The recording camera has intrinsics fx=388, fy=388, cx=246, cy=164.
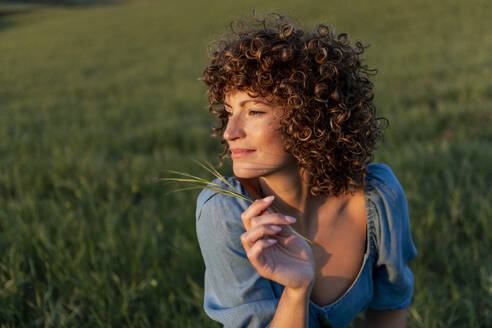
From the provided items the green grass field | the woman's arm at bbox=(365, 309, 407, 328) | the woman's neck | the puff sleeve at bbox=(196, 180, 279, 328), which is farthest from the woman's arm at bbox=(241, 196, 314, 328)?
the green grass field

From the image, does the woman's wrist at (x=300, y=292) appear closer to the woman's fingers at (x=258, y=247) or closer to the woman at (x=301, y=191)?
the woman at (x=301, y=191)

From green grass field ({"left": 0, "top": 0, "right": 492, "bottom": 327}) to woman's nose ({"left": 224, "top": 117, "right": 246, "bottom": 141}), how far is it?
0.55 meters

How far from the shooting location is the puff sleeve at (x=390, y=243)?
58.1 inches

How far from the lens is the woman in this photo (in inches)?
50.2

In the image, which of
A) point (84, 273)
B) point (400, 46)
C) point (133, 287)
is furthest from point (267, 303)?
point (400, 46)

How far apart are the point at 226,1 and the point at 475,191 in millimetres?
34484

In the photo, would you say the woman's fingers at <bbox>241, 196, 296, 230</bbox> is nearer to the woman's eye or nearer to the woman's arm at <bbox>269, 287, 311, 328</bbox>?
the woman's arm at <bbox>269, 287, 311, 328</bbox>

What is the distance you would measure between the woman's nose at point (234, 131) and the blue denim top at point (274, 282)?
20 cm

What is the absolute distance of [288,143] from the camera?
1.36 meters

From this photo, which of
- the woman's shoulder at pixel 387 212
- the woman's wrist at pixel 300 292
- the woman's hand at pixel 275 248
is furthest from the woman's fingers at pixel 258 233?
the woman's shoulder at pixel 387 212

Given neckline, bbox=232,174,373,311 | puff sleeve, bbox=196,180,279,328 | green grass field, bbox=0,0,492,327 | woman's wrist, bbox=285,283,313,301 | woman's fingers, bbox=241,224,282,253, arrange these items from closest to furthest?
woman's fingers, bbox=241,224,282,253, woman's wrist, bbox=285,283,313,301, puff sleeve, bbox=196,180,279,328, neckline, bbox=232,174,373,311, green grass field, bbox=0,0,492,327

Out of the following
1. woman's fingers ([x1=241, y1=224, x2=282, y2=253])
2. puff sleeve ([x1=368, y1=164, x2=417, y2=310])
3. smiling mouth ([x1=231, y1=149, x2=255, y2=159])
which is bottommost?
puff sleeve ([x1=368, y1=164, x2=417, y2=310])

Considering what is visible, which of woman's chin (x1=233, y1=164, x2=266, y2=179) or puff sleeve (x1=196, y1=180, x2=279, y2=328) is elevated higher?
woman's chin (x1=233, y1=164, x2=266, y2=179)

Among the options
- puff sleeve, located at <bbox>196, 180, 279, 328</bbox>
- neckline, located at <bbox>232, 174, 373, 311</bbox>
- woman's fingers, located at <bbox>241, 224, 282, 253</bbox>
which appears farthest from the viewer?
neckline, located at <bbox>232, 174, 373, 311</bbox>
